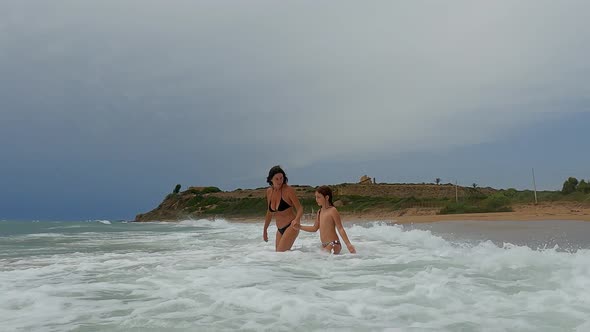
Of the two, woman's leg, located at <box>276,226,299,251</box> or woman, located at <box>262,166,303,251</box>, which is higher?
woman, located at <box>262,166,303,251</box>

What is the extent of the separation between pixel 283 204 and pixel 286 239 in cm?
71

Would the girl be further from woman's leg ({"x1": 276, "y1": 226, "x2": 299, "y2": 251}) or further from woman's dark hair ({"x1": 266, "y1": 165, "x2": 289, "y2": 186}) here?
woman's dark hair ({"x1": 266, "y1": 165, "x2": 289, "y2": 186})

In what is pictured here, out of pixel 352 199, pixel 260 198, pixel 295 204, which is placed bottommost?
pixel 352 199

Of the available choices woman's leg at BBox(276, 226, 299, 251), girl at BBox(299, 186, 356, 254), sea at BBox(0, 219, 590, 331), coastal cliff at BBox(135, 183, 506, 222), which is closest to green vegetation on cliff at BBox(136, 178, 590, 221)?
coastal cliff at BBox(135, 183, 506, 222)

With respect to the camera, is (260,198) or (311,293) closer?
(311,293)

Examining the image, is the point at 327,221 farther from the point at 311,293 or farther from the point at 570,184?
the point at 570,184

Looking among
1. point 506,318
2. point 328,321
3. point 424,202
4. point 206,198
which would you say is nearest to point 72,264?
point 328,321

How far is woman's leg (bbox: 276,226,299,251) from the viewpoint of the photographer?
26.7 feet

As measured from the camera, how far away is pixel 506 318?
11.3ft

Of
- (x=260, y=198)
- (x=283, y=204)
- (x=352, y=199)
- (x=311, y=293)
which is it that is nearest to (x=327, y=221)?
(x=283, y=204)

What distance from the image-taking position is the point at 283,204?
796 cm

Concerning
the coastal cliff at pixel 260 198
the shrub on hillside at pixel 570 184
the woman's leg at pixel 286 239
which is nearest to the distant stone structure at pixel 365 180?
the coastal cliff at pixel 260 198

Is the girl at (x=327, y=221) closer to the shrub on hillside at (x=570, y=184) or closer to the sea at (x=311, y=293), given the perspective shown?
the sea at (x=311, y=293)

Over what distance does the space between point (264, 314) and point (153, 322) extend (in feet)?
2.70
